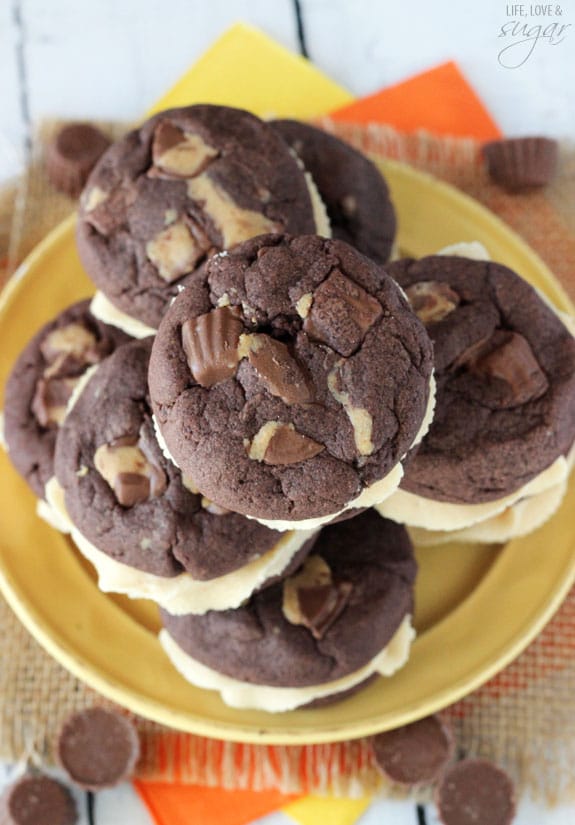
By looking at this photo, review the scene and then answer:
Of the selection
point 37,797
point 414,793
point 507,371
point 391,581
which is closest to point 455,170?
point 507,371

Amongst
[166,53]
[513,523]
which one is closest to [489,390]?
[513,523]

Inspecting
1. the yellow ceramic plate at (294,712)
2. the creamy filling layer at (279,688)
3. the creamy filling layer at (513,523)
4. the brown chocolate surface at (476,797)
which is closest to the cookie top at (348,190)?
the yellow ceramic plate at (294,712)

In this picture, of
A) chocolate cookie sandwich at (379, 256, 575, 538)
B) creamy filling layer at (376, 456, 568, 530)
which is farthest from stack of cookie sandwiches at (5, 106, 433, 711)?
chocolate cookie sandwich at (379, 256, 575, 538)

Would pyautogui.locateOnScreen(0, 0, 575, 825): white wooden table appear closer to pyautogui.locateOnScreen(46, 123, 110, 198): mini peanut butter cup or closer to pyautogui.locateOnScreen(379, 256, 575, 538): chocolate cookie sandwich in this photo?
pyautogui.locateOnScreen(46, 123, 110, 198): mini peanut butter cup

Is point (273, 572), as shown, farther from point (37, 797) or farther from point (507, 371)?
point (37, 797)

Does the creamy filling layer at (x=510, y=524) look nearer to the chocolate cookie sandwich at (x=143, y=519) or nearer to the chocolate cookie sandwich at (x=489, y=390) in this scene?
the chocolate cookie sandwich at (x=489, y=390)
